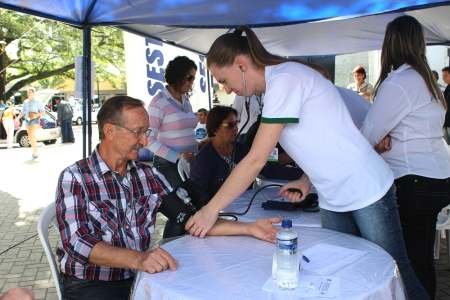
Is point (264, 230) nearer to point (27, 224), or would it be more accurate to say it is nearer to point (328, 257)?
point (328, 257)

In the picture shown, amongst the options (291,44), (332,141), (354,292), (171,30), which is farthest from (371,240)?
(291,44)

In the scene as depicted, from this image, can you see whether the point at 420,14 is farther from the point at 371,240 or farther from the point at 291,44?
the point at 371,240

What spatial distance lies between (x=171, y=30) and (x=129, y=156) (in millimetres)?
3514

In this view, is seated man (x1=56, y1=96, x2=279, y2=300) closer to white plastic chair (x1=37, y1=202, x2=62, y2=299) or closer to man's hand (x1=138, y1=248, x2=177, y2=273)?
white plastic chair (x1=37, y1=202, x2=62, y2=299)

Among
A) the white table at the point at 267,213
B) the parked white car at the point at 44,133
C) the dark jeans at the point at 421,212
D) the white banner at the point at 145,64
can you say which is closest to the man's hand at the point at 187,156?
the white table at the point at 267,213

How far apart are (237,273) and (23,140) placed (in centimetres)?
1392

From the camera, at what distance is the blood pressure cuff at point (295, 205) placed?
2.40 meters

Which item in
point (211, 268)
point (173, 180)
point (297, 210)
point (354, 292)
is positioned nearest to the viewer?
point (354, 292)

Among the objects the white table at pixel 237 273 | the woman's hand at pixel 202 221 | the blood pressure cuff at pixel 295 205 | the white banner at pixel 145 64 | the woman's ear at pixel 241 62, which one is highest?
the white banner at pixel 145 64

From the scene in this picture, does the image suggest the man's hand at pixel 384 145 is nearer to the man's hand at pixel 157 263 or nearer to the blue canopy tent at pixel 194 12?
the man's hand at pixel 157 263

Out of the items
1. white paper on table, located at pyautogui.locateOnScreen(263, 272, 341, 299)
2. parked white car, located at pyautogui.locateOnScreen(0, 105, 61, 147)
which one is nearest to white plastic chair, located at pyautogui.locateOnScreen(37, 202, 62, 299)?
white paper on table, located at pyautogui.locateOnScreen(263, 272, 341, 299)

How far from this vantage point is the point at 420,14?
5.12 meters

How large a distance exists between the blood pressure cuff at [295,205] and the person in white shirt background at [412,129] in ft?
1.33

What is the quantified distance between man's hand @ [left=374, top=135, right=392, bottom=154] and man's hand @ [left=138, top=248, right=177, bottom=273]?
1.18m
